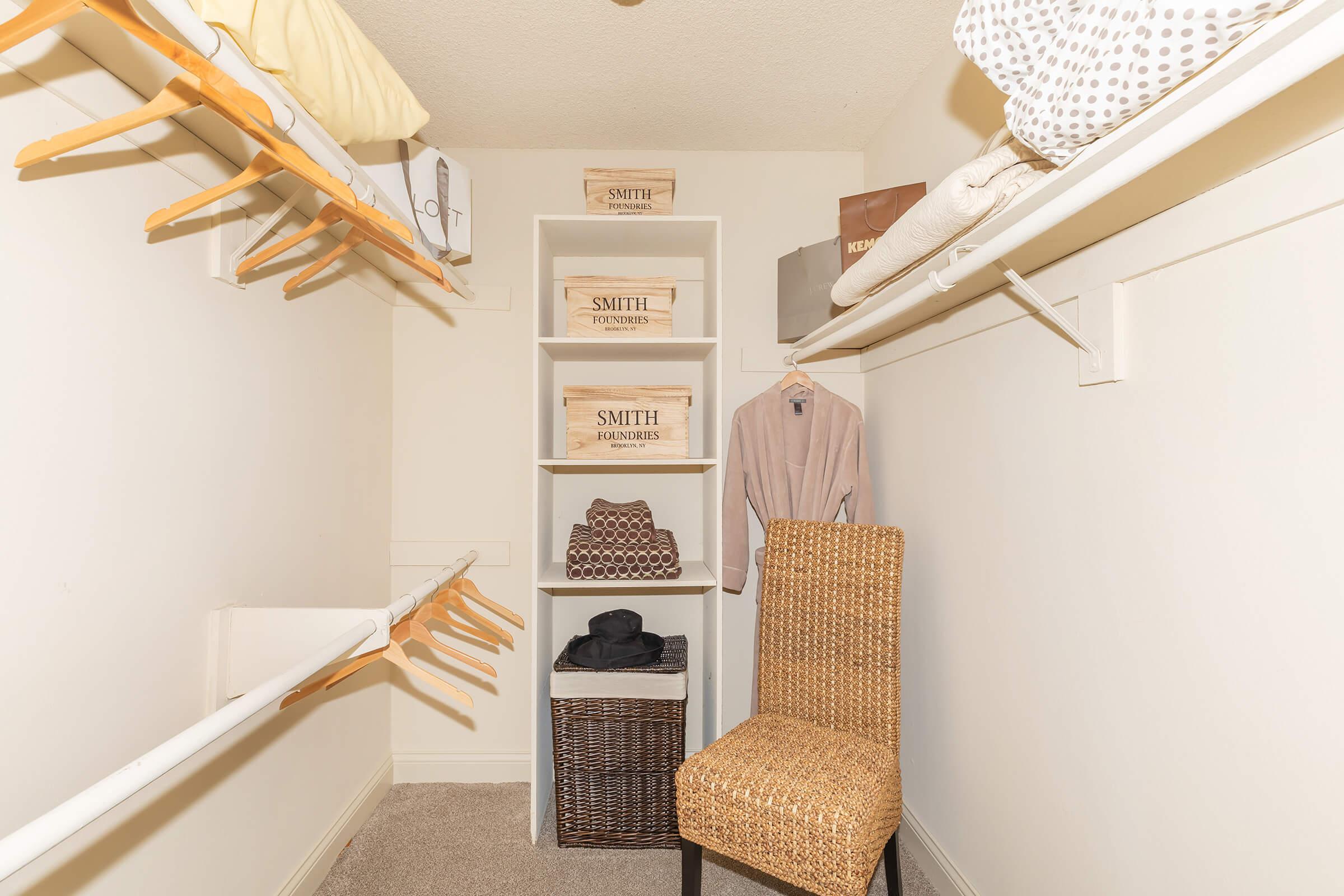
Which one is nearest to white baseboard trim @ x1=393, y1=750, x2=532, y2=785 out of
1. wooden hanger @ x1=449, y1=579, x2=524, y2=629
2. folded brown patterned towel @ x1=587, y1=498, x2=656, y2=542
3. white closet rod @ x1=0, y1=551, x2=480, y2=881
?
wooden hanger @ x1=449, y1=579, x2=524, y2=629

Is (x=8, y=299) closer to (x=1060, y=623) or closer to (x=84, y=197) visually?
(x=84, y=197)

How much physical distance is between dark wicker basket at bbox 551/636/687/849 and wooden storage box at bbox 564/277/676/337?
1.12 metres

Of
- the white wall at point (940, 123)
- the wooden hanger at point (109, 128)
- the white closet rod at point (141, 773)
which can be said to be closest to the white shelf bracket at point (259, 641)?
the white closet rod at point (141, 773)

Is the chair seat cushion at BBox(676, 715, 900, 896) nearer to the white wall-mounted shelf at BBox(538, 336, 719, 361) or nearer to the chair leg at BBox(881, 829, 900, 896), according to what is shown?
the chair leg at BBox(881, 829, 900, 896)

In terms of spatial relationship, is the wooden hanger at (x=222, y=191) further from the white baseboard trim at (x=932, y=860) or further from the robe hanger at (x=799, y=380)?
the white baseboard trim at (x=932, y=860)

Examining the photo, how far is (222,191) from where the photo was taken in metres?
1.10

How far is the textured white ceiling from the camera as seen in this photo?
175 cm

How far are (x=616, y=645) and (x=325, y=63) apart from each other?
1.74 m

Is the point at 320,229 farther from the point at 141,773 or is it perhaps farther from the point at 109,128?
the point at 141,773

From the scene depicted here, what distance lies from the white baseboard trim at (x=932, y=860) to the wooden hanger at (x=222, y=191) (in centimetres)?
218

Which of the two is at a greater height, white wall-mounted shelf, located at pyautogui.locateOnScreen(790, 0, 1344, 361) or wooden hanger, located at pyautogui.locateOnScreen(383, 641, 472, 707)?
white wall-mounted shelf, located at pyautogui.locateOnScreen(790, 0, 1344, 361)

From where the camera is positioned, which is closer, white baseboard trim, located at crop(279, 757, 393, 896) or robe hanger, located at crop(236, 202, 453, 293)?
robe hanger, located at crop(236, 202, 453, 293)

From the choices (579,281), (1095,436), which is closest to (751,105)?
(579,281)

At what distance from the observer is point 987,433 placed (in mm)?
1652
